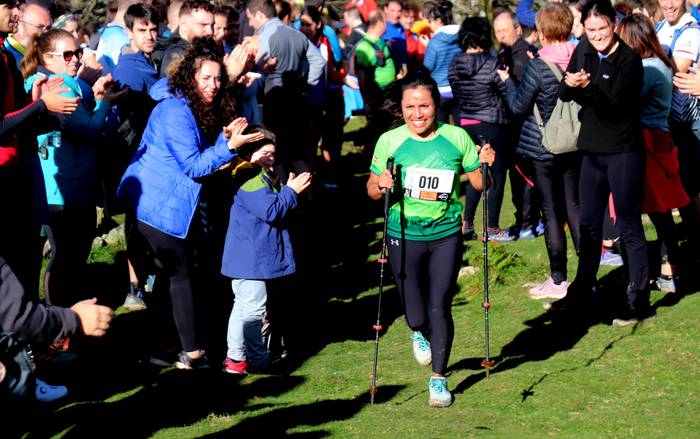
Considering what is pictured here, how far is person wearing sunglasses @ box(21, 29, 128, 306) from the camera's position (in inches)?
361

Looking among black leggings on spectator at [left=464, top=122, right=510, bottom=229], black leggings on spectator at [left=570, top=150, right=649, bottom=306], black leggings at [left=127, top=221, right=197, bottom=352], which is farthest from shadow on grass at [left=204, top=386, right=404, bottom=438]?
black leggings on spectator at [left=464, top=122, right=510, bottom=229]

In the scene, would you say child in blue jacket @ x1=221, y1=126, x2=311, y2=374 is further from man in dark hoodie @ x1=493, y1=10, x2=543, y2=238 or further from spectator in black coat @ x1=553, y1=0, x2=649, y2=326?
man in dark hoodie @ x1=493, y1=10, x2=543, y2=238

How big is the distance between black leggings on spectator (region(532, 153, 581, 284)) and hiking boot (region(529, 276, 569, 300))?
6cm

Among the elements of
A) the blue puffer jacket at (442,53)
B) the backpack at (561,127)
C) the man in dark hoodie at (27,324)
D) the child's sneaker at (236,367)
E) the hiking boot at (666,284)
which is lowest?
the child's sneaker at (236,367)

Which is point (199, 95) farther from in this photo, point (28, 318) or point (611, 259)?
point (611, 259)

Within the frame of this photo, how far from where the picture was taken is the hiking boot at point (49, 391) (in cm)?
768

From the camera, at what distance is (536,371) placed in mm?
8367

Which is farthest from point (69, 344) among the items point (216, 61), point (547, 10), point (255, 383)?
point (547, 10)

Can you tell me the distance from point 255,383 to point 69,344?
1787 millimetres

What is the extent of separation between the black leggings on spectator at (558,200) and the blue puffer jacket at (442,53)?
4436mm

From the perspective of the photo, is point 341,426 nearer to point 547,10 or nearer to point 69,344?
point 69,344

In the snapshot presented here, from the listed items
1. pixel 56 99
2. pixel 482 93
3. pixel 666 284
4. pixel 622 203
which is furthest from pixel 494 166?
pixel 56 99

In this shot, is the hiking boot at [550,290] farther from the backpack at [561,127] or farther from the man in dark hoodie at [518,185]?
the man in dark hoodie at [518,185]

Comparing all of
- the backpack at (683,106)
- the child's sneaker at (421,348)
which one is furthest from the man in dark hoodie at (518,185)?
the child's sneaker at (421,348)
